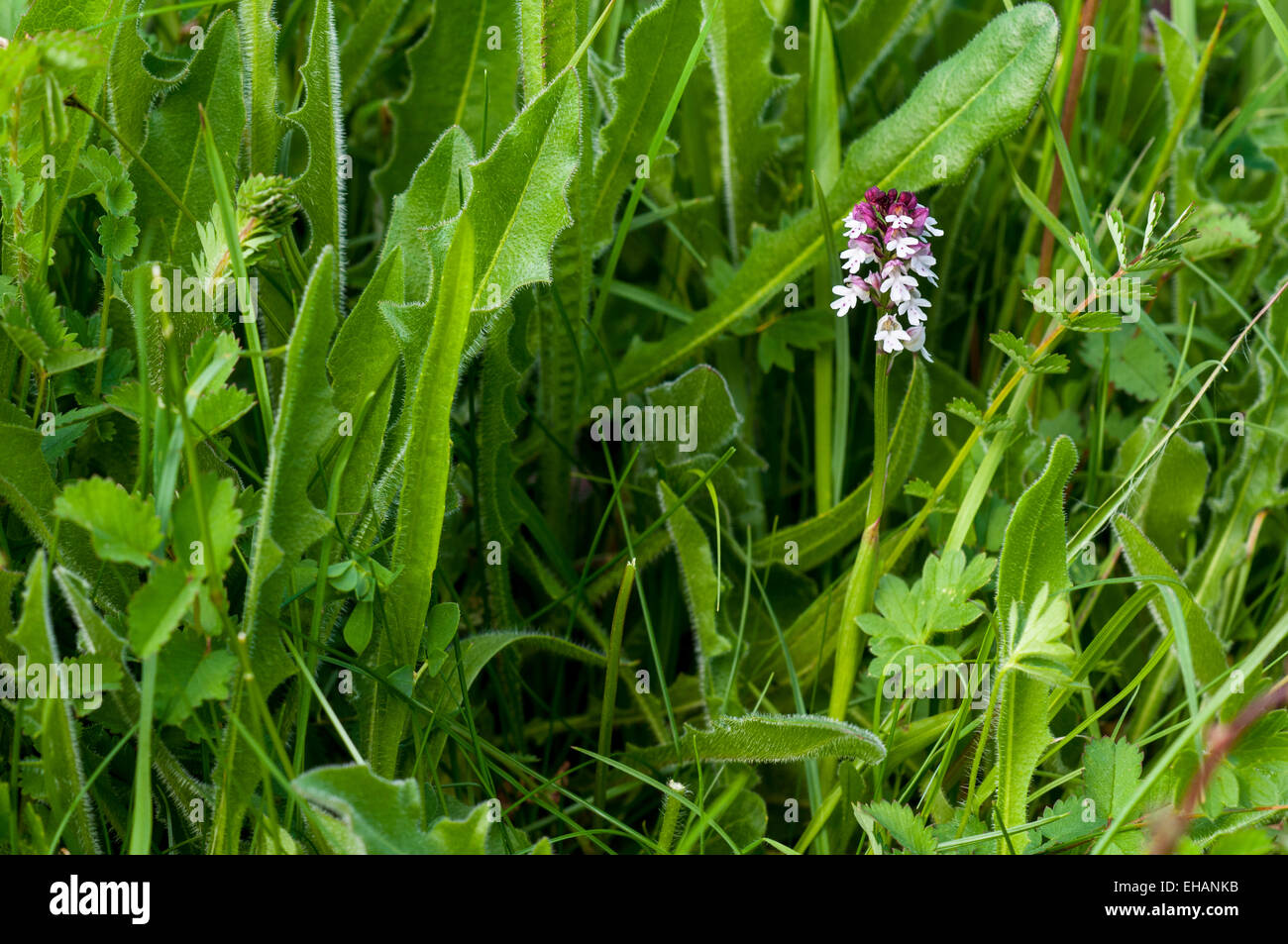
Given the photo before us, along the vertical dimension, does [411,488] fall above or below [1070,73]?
below

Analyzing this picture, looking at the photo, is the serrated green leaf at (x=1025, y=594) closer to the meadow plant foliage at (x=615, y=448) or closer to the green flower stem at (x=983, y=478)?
the meadow plant foliage at (x=615, y=448)

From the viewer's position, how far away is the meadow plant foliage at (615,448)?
1318 mm

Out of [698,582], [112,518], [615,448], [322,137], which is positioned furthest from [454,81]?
[112,518]

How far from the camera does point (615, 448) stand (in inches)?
83.0

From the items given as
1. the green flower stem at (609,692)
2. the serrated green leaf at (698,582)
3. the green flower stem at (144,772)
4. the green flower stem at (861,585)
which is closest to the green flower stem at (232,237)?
the green flower stem at (144,772)

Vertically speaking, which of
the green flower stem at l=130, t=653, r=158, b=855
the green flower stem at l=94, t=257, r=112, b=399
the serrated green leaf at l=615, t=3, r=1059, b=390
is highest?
the serrated green leaf at l=615, t=3, r=1059, b=390

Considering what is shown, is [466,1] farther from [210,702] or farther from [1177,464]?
[1177,464]

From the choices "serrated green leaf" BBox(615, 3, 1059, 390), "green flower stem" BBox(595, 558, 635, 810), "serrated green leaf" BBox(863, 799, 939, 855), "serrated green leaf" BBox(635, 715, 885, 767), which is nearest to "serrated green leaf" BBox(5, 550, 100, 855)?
"green flower stem" BBox(595, 558, 635, 810)

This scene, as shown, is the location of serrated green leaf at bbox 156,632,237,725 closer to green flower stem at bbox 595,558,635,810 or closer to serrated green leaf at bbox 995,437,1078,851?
green flower stem at bbox 595,558,635,810

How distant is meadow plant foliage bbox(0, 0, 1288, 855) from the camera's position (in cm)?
132

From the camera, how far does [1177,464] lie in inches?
74.3

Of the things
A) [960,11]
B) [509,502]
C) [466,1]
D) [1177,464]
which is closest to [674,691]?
[509,502]

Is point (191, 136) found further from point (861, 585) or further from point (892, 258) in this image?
point (861, 585)
